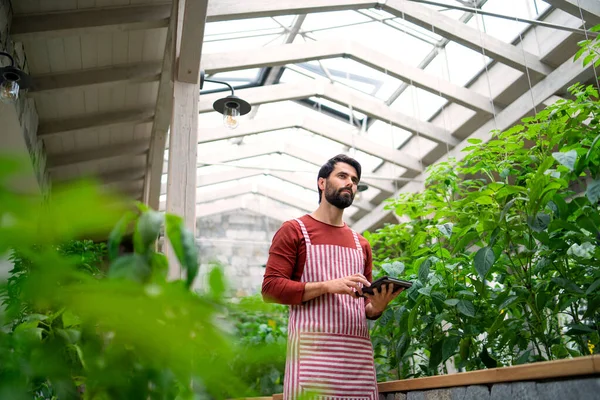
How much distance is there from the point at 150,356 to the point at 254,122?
8.82m

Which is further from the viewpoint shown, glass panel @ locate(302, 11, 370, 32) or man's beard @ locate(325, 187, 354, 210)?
glass panel @ locate(302, 11, 370, 32)

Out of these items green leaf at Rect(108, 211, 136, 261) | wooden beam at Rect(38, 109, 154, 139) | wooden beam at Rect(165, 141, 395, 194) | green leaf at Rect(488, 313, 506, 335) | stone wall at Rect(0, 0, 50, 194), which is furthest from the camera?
wooden beam at Rect(165, 141, 395, 194)

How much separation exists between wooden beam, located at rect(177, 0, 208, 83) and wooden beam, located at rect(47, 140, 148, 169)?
11.3ft

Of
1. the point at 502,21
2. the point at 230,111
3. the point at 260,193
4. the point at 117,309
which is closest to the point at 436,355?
the point at 117,309

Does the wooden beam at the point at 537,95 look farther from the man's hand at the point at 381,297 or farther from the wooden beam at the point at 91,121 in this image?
the man's hand at the point at 381,297

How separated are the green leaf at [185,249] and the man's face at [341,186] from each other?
173cm

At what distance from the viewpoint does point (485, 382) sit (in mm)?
1456

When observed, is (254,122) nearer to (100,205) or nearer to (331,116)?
(331,116)

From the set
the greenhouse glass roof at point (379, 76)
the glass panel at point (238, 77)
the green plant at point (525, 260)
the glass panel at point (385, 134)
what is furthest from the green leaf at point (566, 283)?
the glass panel at point (385, 134)

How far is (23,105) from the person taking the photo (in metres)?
5.17

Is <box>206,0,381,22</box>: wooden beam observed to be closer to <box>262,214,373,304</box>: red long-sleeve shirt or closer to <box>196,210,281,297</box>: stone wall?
<box>262,214,373,304</box>: red long-sleeve shirt

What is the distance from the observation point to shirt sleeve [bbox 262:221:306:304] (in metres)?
1.78

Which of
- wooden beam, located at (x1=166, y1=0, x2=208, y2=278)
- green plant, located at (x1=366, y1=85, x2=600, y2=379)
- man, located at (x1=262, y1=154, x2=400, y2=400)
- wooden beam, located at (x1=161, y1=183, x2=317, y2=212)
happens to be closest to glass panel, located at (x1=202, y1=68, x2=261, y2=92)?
wooden beam, located at (x1=166, y1=0, x2=208, y2=278)

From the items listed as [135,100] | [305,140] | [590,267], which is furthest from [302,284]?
[305,140]
